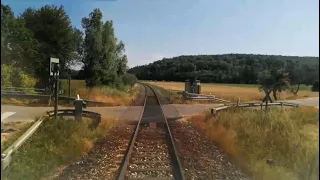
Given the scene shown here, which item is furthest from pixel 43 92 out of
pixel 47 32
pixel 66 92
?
pixel 47 32

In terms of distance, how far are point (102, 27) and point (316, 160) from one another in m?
2.87

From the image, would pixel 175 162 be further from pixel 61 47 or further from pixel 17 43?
pixel 17 43

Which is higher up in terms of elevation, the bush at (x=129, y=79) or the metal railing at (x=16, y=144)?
the bush at (x=129, y=79)

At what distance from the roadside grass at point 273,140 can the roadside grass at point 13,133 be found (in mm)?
3108

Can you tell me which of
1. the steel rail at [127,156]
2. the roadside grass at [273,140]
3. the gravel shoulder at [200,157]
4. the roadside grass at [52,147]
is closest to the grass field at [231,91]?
the roadside grass at [273,140]

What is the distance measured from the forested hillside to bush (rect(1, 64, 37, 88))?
1322 millimetres

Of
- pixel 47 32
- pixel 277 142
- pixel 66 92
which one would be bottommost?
pixel 277 142

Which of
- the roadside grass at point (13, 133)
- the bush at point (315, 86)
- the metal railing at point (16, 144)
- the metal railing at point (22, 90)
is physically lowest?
the metal railing at point (16, 144)

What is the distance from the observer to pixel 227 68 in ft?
16.4

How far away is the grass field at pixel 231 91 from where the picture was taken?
16.4 feet

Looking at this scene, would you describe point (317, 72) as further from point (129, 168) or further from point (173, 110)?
point (173, 110)

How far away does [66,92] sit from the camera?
5.24 m

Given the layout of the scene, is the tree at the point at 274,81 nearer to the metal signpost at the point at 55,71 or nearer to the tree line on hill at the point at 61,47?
the tree line on hill at the point at 61,47

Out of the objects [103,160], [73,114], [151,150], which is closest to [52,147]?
[73,114]
